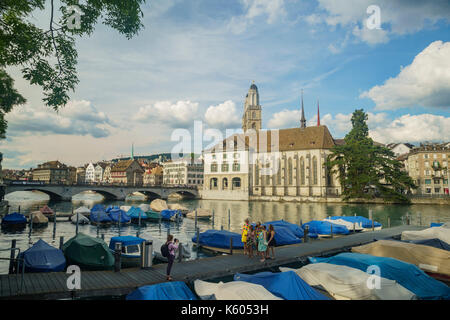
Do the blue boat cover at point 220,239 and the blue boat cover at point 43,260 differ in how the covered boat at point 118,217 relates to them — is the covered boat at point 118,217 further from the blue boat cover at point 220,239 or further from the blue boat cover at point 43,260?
the blue boat cover at point 43,260

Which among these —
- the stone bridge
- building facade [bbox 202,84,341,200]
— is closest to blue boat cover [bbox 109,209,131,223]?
the stone bridge

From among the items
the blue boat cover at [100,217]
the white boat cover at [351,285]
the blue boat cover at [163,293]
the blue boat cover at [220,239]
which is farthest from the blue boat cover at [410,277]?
the blue boat cover at [100,217]

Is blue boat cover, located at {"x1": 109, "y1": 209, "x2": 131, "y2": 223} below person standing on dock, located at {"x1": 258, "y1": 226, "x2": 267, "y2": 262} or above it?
below

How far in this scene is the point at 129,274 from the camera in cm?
1144

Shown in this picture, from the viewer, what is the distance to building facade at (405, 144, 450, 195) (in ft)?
249

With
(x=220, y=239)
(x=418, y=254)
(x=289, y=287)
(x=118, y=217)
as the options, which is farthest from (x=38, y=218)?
(x=418, y=254)

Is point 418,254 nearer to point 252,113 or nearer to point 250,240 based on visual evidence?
point 250,240

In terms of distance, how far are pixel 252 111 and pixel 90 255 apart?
97.8 m

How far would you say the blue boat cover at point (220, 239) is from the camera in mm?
18500

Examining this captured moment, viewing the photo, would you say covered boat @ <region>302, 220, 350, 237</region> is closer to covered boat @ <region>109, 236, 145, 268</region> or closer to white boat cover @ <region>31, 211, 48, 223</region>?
covered boat @ <region>109, 236, 145, 268</region>

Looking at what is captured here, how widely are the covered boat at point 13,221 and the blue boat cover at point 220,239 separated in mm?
22821

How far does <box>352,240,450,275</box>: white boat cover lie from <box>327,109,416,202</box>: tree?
55.8m

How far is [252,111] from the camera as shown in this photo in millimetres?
107875

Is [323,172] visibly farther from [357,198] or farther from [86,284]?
[86,284]
